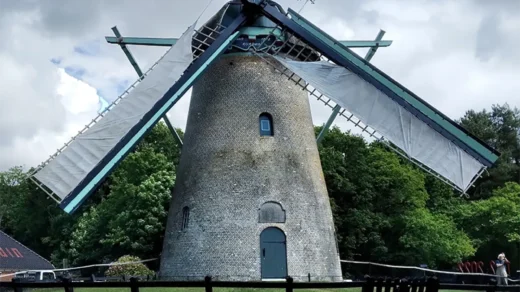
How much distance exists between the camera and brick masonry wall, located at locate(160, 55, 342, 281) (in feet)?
54.3

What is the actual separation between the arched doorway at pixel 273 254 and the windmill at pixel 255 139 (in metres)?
0.03

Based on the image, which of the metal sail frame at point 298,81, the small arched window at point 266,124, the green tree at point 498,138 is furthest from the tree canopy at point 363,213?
the metal sail frame at point 298,81

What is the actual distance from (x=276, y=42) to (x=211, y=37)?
75.4 inches

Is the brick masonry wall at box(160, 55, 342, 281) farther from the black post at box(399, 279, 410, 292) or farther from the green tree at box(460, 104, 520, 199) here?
the green tree at box(460, 104, 520, 199)

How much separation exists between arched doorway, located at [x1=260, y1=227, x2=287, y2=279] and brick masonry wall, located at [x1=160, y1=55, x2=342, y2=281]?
0.16 meters

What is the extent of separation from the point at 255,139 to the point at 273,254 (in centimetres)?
329

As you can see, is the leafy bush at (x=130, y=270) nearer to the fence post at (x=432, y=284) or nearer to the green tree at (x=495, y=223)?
the fence post at (x=432, y=284)

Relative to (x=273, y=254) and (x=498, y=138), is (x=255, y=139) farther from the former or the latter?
(x=498, y=138)

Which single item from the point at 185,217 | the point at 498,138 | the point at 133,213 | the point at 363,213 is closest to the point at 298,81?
the point at 185,217

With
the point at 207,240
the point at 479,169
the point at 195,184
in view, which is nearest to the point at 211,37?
the point at 195,184

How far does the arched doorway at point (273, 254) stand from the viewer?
1642 cm

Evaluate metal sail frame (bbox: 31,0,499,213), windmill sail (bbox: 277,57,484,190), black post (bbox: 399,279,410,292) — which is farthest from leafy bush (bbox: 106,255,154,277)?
black post (bbox: 399,279,410,292)

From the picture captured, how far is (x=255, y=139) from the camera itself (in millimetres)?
17297

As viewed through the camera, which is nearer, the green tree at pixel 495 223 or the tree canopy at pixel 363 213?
the tree canopy at pixel 363 213
